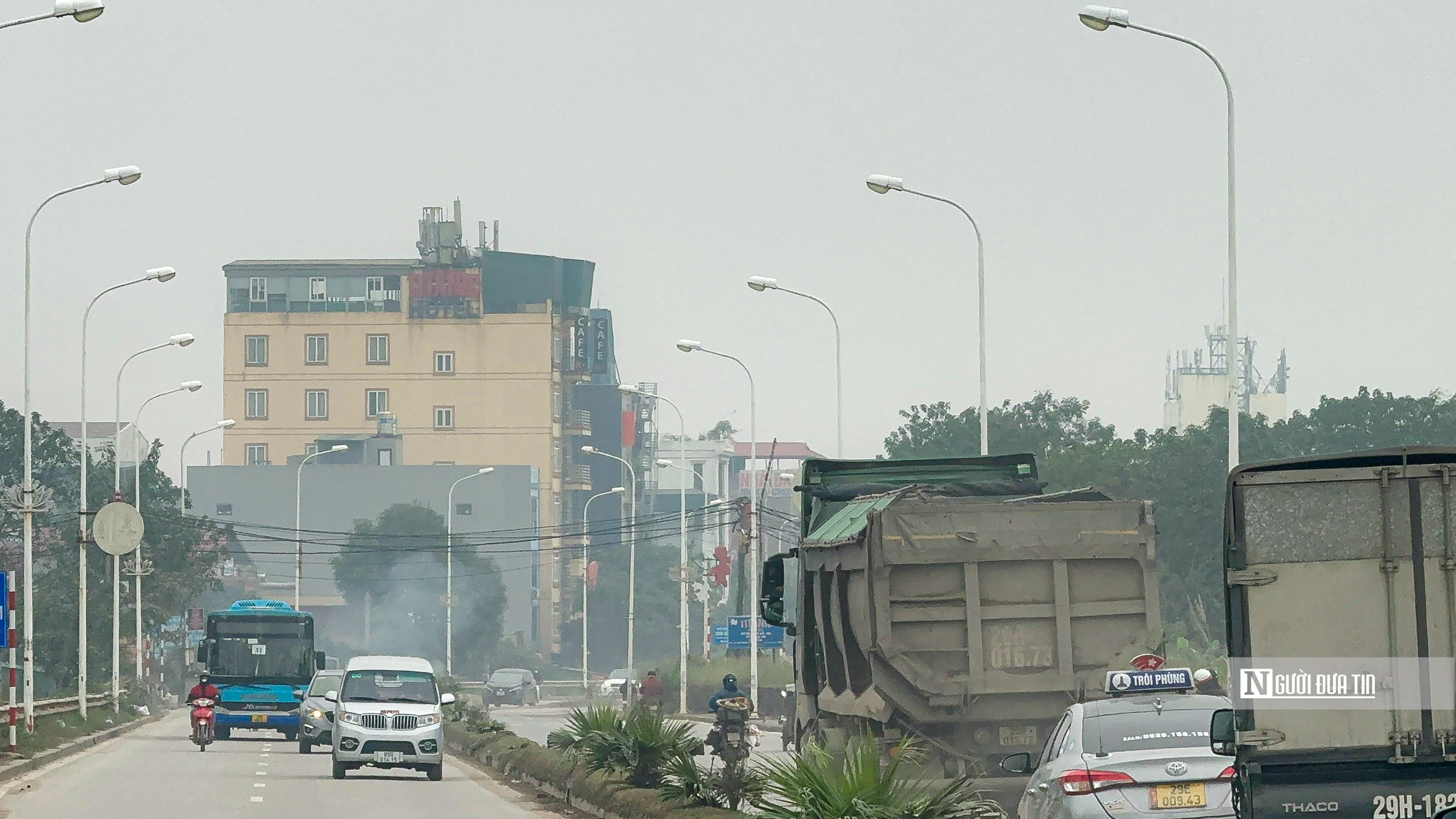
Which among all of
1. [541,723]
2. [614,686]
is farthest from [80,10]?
[614,686]

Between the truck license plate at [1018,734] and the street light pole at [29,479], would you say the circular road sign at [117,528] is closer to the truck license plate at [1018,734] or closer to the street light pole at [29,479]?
the street light pole at [29,479]

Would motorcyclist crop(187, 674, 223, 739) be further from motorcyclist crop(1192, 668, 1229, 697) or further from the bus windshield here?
motorcyclist crop(1192, 668, 1229, 697)

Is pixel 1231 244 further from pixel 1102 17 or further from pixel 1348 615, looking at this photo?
pixel 1348 615

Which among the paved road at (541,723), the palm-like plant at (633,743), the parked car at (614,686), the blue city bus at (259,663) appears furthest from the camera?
the parked car at (614,686)

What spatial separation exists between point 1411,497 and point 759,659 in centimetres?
7239

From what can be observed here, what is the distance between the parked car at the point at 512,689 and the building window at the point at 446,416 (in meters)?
51.5

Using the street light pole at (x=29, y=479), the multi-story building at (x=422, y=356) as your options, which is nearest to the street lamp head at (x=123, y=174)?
the street light pole at (x=29, y=479)

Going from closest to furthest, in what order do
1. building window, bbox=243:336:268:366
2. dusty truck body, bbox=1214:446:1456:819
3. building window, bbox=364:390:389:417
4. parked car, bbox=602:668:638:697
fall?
dusty truck body, bbox=1214:446:1456:819 < parked car, bbox=602:668:638:697 < building window, bbox=243:336:268:366 < building window, bbox=364:390:389:417

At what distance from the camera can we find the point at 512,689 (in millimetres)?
97000

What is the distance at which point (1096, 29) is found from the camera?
28.7m

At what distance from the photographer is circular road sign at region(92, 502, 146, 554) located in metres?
48.1

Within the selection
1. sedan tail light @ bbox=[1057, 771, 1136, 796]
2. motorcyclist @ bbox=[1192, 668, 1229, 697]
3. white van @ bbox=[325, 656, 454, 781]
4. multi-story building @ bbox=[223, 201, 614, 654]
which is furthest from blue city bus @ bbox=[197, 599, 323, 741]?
multi-story building @ bbox=[223, 201, 614, 654]

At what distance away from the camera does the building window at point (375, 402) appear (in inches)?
5910

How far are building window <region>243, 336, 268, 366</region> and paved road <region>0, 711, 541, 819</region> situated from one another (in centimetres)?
11131
